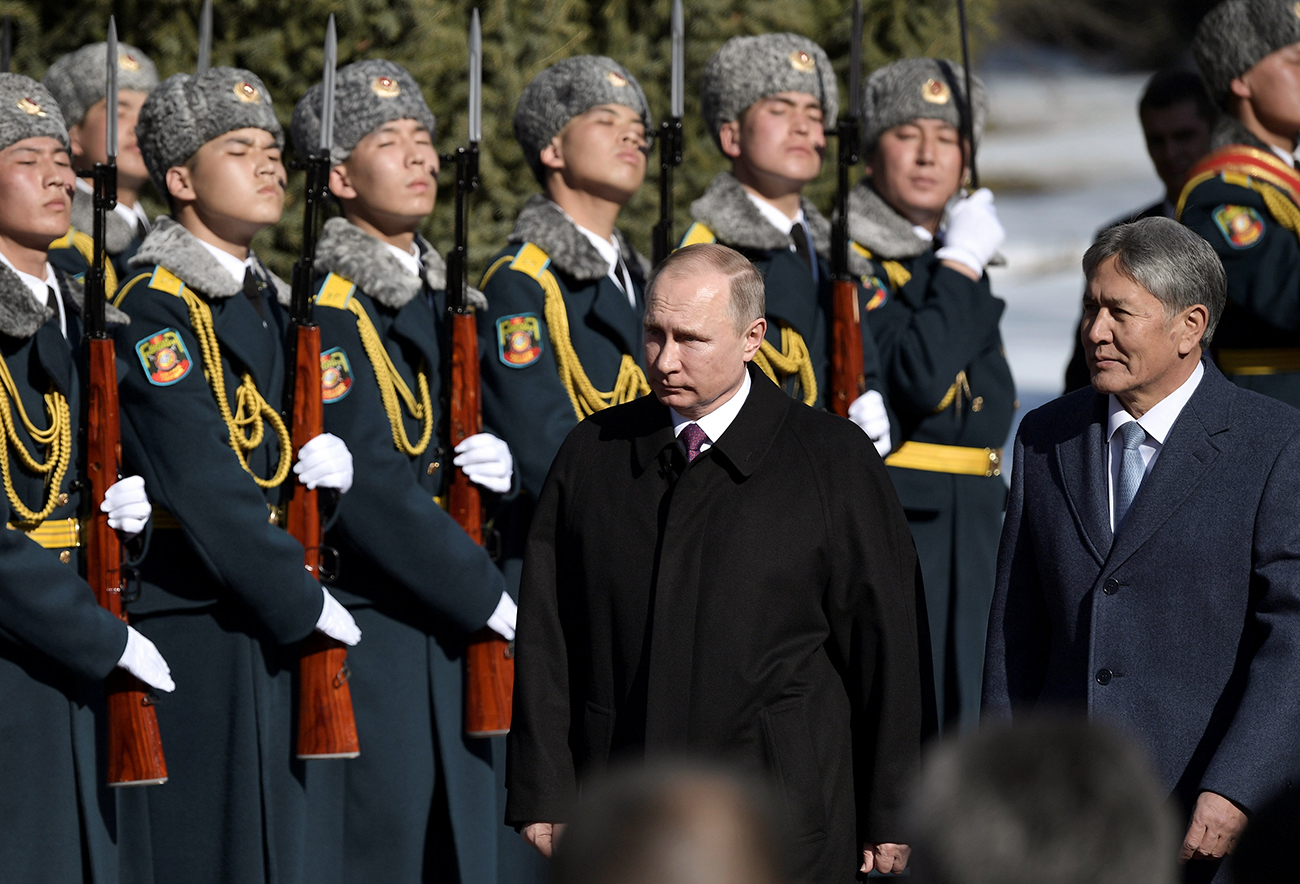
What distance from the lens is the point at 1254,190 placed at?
519 cm

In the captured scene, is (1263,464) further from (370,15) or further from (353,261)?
(370,15)

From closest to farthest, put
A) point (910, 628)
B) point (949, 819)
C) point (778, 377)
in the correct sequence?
point (949, 819)
point (910, 628)
point (778, 377)

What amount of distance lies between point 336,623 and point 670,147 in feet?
6.54

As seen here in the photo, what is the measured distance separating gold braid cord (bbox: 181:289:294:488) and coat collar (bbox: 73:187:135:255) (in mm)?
1351

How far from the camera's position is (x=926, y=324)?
18.9ft

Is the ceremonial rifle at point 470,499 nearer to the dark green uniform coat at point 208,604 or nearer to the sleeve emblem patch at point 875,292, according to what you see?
the dark green uniform coat at point 208,604

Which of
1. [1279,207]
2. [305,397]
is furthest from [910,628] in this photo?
[1279,207]

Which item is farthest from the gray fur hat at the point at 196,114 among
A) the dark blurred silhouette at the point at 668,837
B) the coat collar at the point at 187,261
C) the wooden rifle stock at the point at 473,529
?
the dark blurred silhouette at the point at 668,837

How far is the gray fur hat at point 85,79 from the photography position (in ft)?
20.6

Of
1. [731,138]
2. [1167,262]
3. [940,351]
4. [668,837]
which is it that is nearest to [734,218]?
[731,138]

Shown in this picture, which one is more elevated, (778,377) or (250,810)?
(778,377)

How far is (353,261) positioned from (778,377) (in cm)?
142

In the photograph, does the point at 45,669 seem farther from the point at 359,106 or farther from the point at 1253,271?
the point at 1253,271

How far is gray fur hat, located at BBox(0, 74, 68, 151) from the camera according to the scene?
4.54 metres
